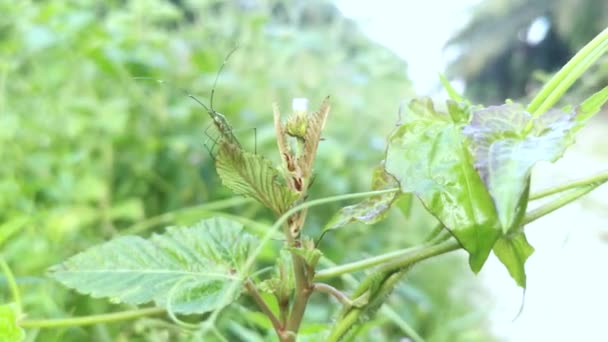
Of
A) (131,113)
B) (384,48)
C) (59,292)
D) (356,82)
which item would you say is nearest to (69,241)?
(59,292)

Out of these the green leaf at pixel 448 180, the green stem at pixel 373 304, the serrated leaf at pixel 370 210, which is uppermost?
the green leaf at pixel 448 180

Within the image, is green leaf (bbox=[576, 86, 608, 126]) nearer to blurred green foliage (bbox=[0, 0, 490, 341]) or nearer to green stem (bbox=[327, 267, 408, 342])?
green stem (bbox=[327, 267, 408, 342])

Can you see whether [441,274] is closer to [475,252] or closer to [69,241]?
Answer: [69,241]

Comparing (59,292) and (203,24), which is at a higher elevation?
(203,24)

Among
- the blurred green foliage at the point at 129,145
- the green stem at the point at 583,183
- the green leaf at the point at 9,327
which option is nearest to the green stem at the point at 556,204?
the green stem at the point at 583,183

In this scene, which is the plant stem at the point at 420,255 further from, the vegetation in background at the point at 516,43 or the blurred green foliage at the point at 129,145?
the vegetation in background at the point at 516,43
